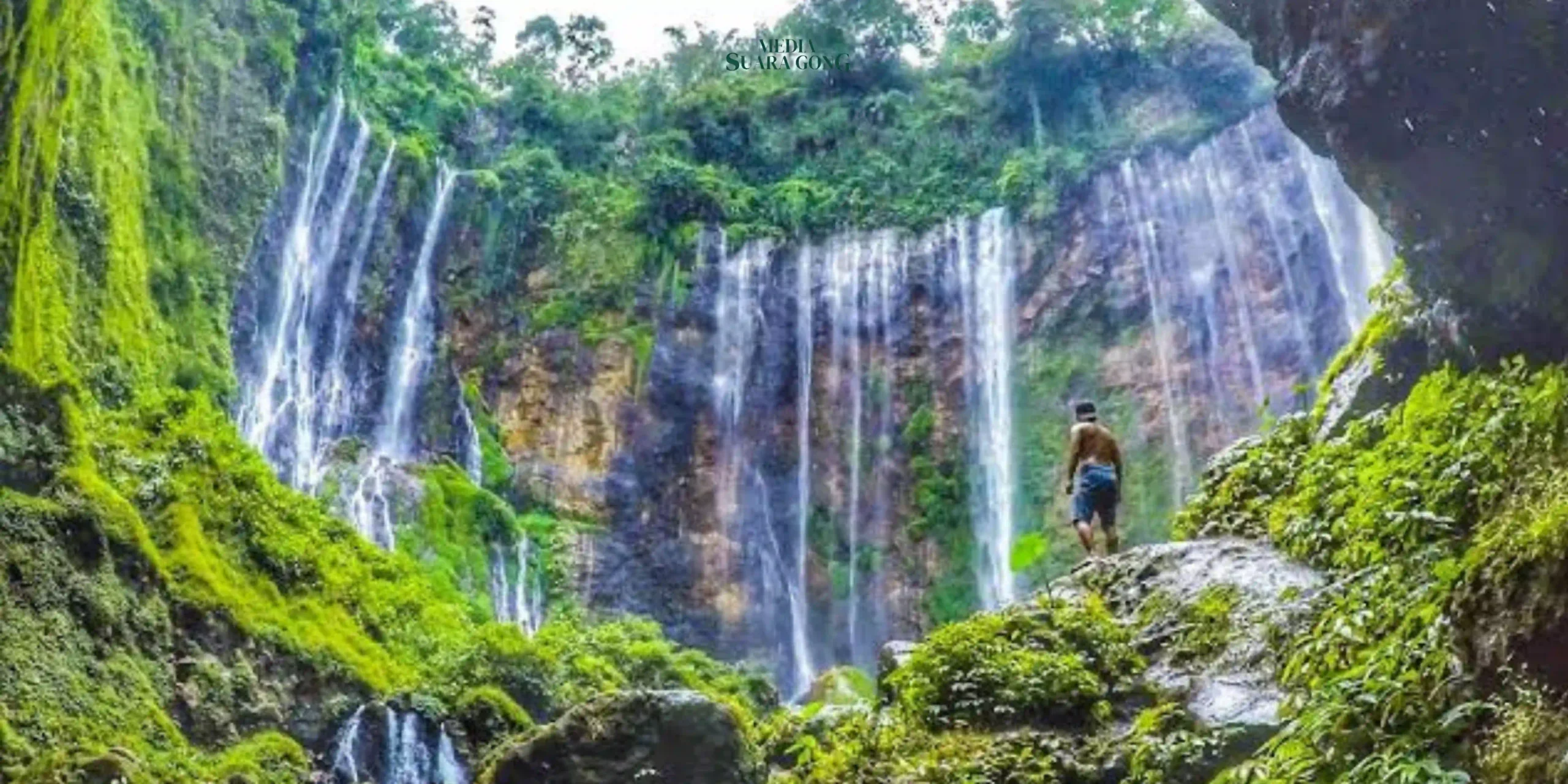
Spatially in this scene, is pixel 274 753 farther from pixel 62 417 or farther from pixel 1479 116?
pixel 1479 116

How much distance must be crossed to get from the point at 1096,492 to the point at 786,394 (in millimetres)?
16115

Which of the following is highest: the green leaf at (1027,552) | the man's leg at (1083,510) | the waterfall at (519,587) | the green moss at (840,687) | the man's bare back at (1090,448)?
the waterfall at (519,587)

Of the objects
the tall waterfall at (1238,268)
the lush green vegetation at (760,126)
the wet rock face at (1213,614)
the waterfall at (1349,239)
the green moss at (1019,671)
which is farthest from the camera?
the lush green vegetation at (760,126)

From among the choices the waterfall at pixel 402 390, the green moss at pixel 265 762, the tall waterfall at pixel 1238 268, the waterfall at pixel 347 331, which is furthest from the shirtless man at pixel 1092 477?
the waterfall at pixel 347 331

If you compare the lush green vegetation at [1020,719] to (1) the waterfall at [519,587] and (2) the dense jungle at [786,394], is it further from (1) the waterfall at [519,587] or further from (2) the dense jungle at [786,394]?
(1) the waterfall at [519,587]

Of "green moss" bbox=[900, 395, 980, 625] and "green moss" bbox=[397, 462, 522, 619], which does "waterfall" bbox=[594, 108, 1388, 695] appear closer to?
"green moss" bbox=[900, 395, 980, 625]

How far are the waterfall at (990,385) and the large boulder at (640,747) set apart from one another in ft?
48.8

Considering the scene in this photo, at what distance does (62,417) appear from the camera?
12047 millimetres

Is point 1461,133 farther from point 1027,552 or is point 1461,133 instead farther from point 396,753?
point 396,753

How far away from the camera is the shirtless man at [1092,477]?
9031 mm

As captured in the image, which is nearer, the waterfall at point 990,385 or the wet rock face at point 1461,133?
the wet rock face at point 1461,133

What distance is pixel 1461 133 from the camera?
5.45 m

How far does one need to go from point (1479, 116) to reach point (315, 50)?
20.5 metres

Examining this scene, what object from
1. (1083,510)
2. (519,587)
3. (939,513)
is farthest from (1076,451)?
(939,513)
